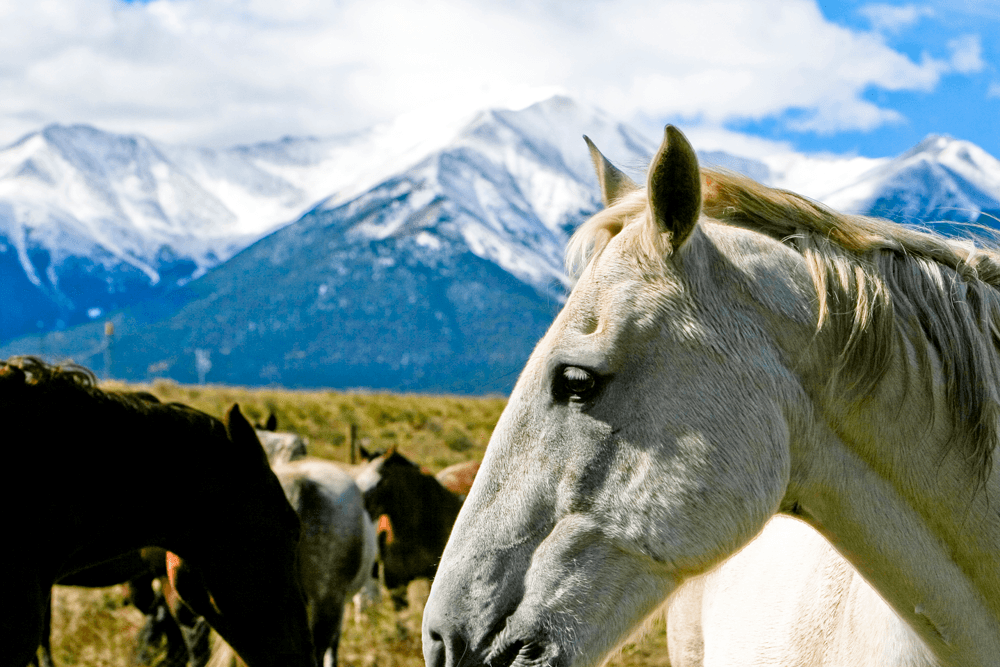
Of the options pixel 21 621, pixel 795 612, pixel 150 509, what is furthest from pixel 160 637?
pixel 795 612

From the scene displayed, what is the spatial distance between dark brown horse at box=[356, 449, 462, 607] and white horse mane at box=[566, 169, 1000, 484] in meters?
6.77

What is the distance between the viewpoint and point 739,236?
1639 mm

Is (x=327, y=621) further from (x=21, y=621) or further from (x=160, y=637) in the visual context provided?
(x=21, y=621)

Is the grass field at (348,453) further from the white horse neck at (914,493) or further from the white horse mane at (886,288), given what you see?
the white horse mane at (886,288)

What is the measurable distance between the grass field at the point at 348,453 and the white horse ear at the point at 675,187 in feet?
3.72

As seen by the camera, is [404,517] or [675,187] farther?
[404,517]

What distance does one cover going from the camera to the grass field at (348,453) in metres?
7.04

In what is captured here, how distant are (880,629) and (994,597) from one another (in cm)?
25

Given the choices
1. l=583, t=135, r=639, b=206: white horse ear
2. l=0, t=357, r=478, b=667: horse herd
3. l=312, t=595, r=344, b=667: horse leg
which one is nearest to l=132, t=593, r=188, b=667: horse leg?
l=312, t=595, r=344, b=667: horse leg

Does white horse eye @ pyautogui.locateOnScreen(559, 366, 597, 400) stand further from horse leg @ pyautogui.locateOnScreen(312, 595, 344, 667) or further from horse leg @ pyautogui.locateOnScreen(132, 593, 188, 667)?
horse leg @ pyautogui.locateOnScreen(132, 593, 188, 667)

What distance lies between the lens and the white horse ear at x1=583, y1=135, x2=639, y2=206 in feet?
6.68

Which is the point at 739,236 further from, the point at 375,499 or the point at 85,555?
the point at 375,499

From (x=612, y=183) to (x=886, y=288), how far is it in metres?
0.76

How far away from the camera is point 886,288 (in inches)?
62.6
